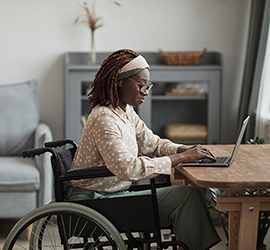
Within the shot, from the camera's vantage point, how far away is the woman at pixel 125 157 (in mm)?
1363

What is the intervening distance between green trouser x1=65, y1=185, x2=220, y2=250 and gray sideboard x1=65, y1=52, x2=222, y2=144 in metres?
1.55

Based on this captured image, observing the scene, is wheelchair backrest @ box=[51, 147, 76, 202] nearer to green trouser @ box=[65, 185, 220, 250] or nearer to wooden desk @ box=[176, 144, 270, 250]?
green trouser @ box=[65, 185, 220, 250]

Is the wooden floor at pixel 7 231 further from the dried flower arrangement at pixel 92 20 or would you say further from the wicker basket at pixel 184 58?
the dried flower arrangement at pixel 92 20

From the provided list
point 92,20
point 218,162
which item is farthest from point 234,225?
point 92,20

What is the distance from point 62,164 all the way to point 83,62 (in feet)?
6.25

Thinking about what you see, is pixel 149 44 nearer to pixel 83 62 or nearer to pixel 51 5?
pixel 83 62

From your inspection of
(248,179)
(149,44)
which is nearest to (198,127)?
(149,44)

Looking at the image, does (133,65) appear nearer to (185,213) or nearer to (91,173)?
(91,173)

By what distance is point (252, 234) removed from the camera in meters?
1.32

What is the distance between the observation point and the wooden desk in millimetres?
1200

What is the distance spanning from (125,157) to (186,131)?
1.82 meters

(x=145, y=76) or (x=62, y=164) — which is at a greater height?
(x=145, y=76)

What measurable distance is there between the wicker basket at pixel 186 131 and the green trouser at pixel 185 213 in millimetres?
1602

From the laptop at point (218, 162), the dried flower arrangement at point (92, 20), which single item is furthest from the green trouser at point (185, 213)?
the dried flower arrangement at point (92, 20)
